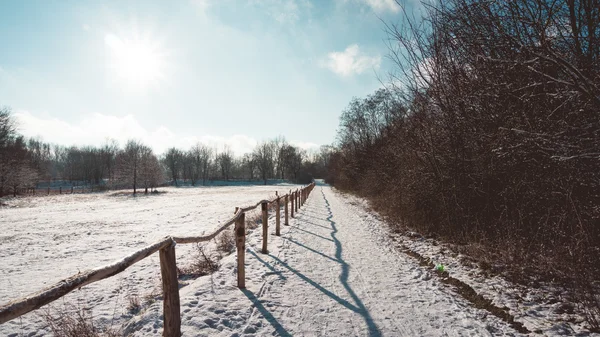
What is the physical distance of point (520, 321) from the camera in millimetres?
3611

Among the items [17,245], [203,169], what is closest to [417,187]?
[17,245]

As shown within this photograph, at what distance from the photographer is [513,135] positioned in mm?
5324

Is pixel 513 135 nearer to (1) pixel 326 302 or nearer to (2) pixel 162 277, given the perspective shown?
(1) pixel 326 302

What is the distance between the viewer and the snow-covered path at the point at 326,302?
356 cm

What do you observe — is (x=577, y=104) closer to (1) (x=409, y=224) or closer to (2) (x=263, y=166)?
(1) (x=409, y=224)

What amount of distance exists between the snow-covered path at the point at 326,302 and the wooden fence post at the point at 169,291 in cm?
57

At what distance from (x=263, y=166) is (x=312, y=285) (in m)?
84.4

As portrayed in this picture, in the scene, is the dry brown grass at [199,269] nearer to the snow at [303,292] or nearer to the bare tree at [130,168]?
the snow at [303,292]

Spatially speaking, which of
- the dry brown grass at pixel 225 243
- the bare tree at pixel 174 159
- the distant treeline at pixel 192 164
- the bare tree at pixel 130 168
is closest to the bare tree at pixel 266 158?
the distant treeline at pixel 192 164

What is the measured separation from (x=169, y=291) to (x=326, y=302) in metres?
2.45

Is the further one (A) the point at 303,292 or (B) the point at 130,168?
(B) the point at 130,168

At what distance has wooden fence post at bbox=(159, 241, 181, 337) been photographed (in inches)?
113

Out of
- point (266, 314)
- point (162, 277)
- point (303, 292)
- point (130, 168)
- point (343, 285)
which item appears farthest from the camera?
point (130, 168)

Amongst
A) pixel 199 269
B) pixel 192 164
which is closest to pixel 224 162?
pixel 192 164
